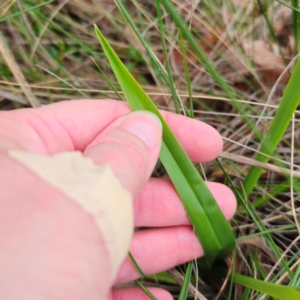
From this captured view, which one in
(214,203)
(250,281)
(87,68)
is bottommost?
(250,281)

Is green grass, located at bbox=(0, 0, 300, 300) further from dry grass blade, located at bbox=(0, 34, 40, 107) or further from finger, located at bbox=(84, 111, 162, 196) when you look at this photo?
finger, located at bbox=(84, 111, 162, 196)

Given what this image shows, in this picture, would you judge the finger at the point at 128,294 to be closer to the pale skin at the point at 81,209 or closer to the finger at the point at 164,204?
the pale skin at the point at 81,209

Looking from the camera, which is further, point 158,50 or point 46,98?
point 158,50

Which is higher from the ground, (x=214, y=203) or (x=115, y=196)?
(x=115, y=196)

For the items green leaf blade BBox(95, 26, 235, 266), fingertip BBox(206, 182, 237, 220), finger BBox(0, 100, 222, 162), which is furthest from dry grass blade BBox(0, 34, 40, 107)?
fingertip BBox(206, 182, 237, 220)

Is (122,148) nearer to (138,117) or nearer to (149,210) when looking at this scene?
(138,117)

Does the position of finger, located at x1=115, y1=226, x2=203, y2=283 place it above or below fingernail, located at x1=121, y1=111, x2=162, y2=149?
below

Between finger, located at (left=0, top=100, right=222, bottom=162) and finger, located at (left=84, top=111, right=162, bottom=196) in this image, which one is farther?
finger, located at (left=0, top=100, right=222, bottom=162)

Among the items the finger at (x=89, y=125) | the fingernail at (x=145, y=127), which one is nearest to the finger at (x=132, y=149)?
the fingernail at (x=145, y=127)

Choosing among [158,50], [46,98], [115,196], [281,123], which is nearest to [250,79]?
[158,50]
